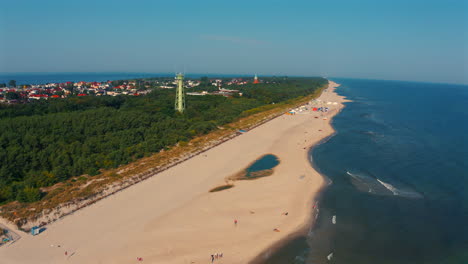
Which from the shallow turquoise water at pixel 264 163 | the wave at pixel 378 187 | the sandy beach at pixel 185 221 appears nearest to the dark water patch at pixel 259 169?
the shallow turquoise water at pixel 264 163

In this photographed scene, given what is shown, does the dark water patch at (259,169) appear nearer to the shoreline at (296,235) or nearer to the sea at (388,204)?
the sea at (388,204)

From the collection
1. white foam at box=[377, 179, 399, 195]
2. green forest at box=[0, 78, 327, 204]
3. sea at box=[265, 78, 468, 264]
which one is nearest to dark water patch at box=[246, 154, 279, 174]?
sea at box=[265, 78, 468, 264]

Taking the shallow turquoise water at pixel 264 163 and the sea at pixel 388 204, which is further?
the shallow turquoise water at pixel 264 163

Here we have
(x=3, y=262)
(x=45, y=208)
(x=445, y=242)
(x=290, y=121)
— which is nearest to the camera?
(x=3, y=262)

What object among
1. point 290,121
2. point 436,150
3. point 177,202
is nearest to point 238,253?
point 177,202

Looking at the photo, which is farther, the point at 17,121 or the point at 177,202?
the point at 17,121

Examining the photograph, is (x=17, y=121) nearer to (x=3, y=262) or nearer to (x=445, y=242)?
(x=3, y=262)

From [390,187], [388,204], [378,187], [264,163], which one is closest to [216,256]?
[388,204]
